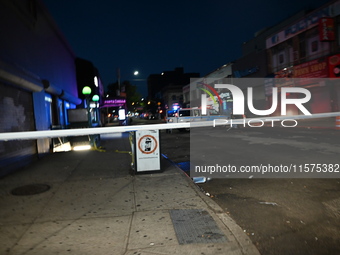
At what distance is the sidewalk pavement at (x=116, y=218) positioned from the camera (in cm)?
321

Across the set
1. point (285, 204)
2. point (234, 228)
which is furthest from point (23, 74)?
point (285, 204)

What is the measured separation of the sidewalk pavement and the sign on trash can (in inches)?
10.3

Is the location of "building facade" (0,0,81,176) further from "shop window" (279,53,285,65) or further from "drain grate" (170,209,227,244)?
"shop window" (279,53,285,65)

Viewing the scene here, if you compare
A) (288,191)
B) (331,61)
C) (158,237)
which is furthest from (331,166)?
(331,61)

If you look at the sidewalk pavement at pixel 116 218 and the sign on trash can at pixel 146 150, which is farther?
the sign on trash can at pixel 146 150

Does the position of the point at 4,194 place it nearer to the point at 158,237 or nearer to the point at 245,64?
the point at 158,237

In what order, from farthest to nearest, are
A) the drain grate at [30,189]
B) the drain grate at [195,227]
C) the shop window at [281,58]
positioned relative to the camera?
the shop window at [281,58] → the drain grate at [30,189] → the drain grate at [195,227]

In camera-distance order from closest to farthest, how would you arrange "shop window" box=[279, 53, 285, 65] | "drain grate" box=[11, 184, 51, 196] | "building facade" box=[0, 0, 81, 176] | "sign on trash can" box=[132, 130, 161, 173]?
"drain grate" box=[11, 184, 51, 196]
"sign on trash can" box=[132, 130, 161, 173]
"building facade" box=[0, 0, 81, 176]
"shop window" box=[279, 53, 285, 65]

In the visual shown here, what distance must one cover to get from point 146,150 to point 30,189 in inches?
108

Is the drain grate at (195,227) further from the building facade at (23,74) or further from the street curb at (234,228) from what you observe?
the building facade at (23,74)

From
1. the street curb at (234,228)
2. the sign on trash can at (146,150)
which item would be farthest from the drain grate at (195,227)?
the sign on trash can at (146,150)

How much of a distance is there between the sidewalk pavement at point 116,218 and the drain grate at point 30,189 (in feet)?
0.24

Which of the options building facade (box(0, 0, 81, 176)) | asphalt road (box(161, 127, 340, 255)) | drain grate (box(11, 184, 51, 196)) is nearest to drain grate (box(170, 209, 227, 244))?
asphalt road (box(161, 127, 340, 255))

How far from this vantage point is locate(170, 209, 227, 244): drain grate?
11.0ft
